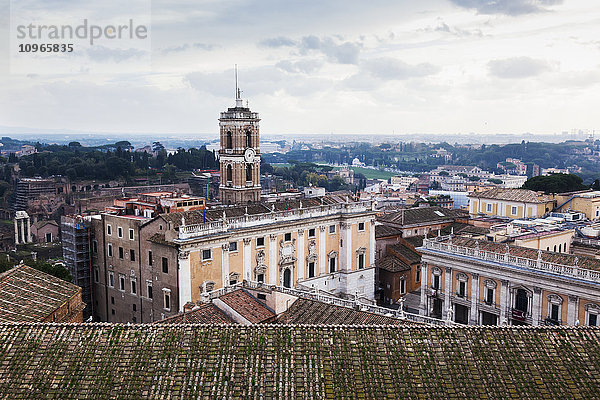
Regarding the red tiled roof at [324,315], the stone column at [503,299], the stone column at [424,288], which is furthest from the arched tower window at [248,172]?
the stone column at [503,299]

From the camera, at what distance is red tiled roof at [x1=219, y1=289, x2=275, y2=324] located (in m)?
24.6

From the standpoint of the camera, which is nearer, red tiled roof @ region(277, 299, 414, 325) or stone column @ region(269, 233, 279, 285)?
red tiled roof @ region(277, 299, 414, 325)

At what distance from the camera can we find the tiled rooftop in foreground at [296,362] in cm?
1440

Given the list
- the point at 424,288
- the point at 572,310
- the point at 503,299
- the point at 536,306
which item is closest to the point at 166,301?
the point at 424,288

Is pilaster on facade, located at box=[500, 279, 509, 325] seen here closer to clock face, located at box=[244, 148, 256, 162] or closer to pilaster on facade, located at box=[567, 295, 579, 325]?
pilaster on facade, located at box=[567, 295, 579, 325]

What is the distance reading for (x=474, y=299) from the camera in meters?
35.0

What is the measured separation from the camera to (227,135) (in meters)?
45.4

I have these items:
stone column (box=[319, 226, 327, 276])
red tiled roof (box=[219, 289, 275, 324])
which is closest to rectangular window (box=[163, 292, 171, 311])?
red tiled roof (box=[219, 289, 275, 324])

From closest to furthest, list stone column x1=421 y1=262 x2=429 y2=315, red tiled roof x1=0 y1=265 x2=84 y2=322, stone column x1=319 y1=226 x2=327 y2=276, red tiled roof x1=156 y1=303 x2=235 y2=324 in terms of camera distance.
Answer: red tiled roof x1=0 y1=265 x2=84 y2=322 < red tiled roof x1=156 y1=303 x2=235 y2=324 < stone column x1=421 y1=262 x2=429 y2=315 < stone column x1=319 y1=226 x2=327 y2=276

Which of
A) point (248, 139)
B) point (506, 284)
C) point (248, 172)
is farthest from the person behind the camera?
point (248, 172)

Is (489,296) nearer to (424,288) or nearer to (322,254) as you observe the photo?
(424,288)

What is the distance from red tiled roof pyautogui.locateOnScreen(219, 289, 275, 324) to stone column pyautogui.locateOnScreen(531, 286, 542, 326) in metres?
15.7

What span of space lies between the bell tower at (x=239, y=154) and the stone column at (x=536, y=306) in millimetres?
23210

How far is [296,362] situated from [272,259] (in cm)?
2338
